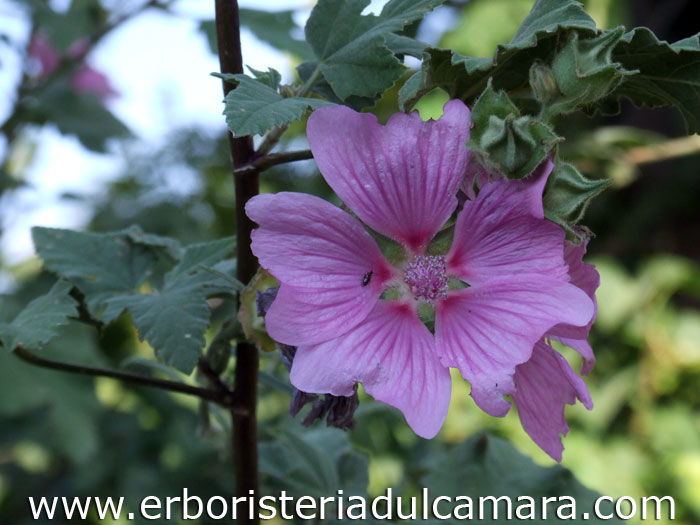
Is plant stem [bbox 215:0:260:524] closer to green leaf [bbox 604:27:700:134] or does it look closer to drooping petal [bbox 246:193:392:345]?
drooping petal [bbox 246:193:392:345]

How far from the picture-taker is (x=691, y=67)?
0.49m

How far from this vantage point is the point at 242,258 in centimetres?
55

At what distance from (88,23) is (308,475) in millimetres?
896

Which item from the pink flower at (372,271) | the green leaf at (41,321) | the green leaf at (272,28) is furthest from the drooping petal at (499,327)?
the green leaf at (272,28)

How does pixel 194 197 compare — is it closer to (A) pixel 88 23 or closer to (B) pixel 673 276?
(A) pixel 88 23

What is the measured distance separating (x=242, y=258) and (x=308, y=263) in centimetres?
12

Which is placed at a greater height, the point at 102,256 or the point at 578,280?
the point at 102,256

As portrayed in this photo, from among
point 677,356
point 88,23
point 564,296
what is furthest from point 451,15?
point 564,296

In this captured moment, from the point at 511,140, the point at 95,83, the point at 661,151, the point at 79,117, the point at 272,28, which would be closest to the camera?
the point at 511,140

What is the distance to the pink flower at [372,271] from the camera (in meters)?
0.43

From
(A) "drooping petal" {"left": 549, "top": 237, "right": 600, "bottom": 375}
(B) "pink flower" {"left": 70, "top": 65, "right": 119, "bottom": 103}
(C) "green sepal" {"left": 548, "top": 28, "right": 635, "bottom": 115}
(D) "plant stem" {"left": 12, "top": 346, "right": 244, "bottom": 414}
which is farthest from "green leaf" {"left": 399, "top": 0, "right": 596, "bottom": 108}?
(B) "pink flower" {"left": 70, "top": 65, "right": 119, "bottom": 103}

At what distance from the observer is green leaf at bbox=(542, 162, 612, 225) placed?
419 mm

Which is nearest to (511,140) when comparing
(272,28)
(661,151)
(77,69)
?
(272,28)

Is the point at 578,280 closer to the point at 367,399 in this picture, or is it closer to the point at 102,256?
the point at 102,256
